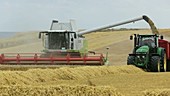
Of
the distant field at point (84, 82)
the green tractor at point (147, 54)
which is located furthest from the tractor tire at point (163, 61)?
the distant field at point (84, 82)

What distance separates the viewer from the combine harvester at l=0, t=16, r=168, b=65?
84.7 ft

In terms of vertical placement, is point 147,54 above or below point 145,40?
below

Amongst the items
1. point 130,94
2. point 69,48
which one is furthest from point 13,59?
point 130,94

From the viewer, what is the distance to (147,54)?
24094 mm

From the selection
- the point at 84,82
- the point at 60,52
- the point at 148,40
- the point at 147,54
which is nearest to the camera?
the point at 84,82

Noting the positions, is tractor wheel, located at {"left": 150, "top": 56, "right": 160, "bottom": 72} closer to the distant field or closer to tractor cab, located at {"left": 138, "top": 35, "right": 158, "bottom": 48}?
tractor cab, located at {"left": 138, "top": 35, "right": 158, "bottom": 48}

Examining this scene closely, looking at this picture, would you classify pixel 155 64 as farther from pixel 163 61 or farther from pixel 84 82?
pixel 84 82

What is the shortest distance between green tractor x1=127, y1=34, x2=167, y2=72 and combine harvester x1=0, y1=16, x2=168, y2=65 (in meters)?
2.14

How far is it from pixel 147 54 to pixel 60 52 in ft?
22.8

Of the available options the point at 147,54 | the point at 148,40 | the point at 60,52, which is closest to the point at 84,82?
the point at 147,54

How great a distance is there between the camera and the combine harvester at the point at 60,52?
84.7ft

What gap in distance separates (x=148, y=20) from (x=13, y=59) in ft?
42.3

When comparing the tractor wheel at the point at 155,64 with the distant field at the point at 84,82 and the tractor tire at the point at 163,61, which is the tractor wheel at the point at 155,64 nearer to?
the tractor tire at the point at 163,61

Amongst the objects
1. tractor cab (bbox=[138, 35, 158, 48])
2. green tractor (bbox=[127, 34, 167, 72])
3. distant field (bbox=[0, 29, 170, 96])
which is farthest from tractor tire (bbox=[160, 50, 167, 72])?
distant field (bbox=[0, 29, 170, 96])
